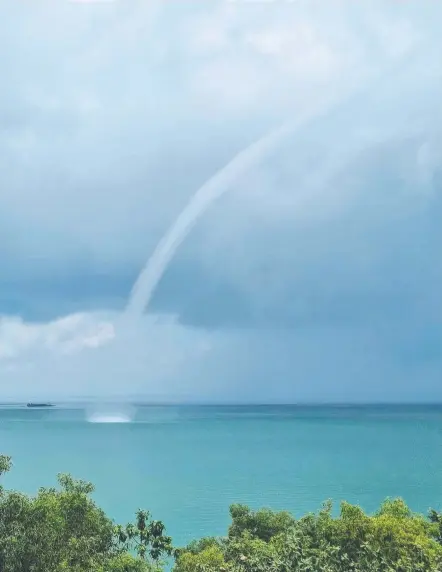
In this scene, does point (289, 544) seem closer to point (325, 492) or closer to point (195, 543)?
point (195, 543)

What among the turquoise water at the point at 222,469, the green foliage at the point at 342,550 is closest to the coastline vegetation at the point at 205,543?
the green foliage at the point at 342,550

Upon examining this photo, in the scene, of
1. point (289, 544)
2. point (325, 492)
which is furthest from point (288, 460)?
point (289, 544)

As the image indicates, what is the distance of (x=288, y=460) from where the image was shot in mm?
44938

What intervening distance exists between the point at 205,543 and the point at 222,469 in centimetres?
2928

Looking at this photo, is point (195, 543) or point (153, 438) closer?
point (195, 543)

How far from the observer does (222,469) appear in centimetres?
4041

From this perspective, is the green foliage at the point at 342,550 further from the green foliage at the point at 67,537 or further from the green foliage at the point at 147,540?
the green foliage at the point at 147,540

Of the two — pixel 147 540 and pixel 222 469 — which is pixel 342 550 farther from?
pixel 222 469

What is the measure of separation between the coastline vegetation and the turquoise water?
35.5 feet

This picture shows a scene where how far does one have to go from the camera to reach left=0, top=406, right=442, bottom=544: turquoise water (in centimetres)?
2881

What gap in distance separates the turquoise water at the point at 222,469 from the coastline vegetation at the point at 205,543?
35.5 ft

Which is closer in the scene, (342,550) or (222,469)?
(342,550)

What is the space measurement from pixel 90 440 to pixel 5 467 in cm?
5323

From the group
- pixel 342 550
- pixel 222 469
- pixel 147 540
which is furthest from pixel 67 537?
pixel 222 469
